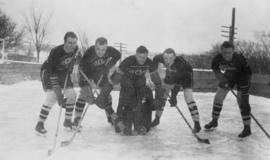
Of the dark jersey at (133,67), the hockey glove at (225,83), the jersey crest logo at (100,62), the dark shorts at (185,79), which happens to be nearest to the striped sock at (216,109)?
the hockey glove at (225,83)

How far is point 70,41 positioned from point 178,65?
59.6 inches

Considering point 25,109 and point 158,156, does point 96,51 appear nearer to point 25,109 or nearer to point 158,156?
point 158,156

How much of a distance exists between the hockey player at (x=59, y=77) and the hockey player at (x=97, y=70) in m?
0.15

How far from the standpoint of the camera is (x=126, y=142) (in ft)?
13.1

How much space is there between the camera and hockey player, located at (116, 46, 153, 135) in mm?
4461

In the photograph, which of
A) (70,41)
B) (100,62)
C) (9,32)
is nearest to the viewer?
(70,41)

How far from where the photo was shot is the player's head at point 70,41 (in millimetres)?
4328

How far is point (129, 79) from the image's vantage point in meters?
4.62

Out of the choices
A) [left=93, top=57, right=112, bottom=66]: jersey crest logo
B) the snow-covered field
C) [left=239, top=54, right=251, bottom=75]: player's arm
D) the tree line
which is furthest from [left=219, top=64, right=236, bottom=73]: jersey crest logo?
the tree line

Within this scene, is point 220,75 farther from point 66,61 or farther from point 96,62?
point 66,61

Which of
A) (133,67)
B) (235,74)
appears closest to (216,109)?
(235,74)

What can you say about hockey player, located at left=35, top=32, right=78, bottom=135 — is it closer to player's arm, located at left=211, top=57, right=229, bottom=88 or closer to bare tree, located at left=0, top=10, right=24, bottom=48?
player's arm, located at left=211, top=57, right=229, bottom=88

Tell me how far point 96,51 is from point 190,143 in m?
1.79

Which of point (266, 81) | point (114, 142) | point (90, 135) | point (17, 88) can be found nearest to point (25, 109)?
point (90, 135)
